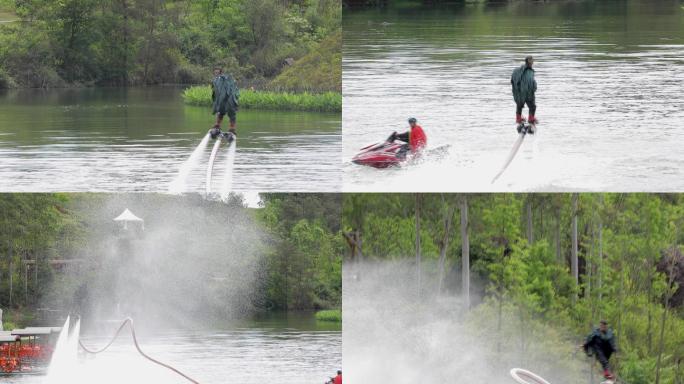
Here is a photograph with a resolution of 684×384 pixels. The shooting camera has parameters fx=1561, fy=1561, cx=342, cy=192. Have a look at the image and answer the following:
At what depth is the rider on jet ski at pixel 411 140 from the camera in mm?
31422

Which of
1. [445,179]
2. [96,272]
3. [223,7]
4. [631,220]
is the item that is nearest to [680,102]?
[631,220]

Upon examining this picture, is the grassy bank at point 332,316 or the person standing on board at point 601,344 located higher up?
the person standing on board at point 601,344

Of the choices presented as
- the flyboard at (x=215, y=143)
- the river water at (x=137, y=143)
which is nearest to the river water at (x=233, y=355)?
the river water at (x=137, y=143)

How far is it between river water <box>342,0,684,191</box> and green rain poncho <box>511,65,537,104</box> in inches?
186

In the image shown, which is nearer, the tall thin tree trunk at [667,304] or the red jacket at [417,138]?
the red jacket at [417,138]

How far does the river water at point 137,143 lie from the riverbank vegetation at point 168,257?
2125 mm

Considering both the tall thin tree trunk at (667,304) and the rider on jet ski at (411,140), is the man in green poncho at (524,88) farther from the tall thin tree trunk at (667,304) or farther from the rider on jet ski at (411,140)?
the tall thin tree trunk at (667,304)

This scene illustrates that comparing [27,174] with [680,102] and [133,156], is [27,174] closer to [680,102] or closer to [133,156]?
[133,156]

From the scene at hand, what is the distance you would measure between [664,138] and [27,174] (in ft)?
50.0

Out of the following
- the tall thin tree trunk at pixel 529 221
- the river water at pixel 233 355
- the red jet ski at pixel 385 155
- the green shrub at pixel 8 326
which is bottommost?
the river water at pixel 233 355

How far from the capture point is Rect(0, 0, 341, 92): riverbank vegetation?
36.0 meters

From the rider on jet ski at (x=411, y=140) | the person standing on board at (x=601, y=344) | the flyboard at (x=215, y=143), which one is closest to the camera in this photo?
the person standing on board at (x=601, y=344)

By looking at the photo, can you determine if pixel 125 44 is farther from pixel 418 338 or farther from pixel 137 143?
pixel 418 338

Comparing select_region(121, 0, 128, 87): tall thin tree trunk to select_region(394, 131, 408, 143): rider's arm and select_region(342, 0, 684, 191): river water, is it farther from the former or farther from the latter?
select_region(394, 131, 408, 143): rider's arm
